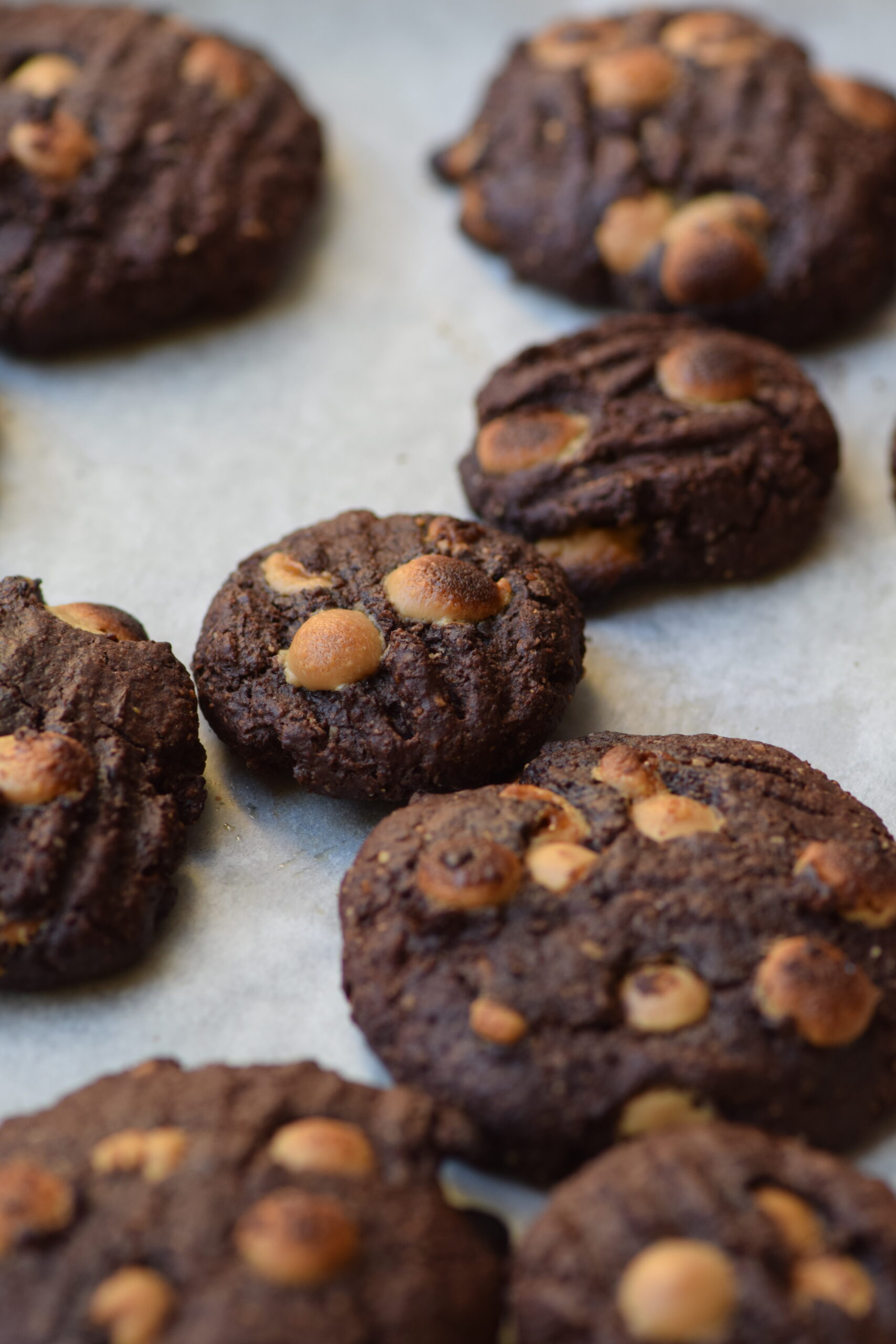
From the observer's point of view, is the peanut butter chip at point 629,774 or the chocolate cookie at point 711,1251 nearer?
the chocolate cookie at point 711,1251

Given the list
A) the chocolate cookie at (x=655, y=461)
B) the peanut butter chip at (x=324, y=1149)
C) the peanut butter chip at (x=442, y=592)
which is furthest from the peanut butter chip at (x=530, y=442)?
the peanut butter chip at (x=324, y=1149)

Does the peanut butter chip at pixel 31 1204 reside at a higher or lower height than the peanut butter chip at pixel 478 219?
lower

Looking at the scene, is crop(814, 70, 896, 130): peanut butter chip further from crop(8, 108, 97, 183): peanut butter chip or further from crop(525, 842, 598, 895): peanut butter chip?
crop(525, 842, 598, 895): peanut butter chip

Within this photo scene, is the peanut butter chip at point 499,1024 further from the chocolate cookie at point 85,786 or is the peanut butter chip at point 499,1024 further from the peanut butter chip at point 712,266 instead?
the peanut butter chip at point 712,266

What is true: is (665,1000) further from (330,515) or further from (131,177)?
(131,177)

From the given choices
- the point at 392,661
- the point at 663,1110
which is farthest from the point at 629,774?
the point at 663,1110

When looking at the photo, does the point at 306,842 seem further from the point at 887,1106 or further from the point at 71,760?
the point at 887,1106

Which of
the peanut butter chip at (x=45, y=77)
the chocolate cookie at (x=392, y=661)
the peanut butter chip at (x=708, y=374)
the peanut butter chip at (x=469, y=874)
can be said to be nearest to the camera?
the peanut butter chip at (x=469, y=874)

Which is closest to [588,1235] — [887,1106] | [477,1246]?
[477,1246]
